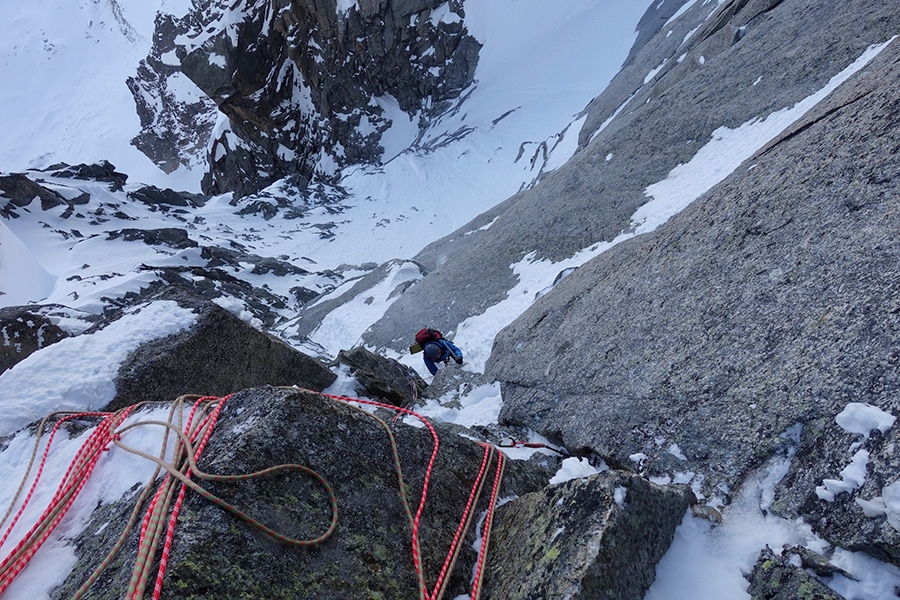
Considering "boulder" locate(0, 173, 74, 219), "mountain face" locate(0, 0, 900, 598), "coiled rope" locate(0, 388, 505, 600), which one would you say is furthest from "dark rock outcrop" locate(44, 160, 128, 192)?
"coiled rope" locate(0, 388, 505, 600)

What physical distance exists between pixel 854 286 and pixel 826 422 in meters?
1.37

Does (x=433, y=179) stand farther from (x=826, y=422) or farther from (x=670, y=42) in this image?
(x=826, y=422)

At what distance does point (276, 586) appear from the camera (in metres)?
2.77

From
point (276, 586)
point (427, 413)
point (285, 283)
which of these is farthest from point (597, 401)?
point (285, 283)

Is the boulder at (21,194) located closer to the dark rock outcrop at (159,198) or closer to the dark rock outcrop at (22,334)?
the dark rock outcrop at (159,198)

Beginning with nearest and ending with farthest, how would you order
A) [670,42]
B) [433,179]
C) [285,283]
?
[670,42]
[285,283]
[433,179]

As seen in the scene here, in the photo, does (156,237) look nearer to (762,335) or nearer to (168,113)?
(762,335)

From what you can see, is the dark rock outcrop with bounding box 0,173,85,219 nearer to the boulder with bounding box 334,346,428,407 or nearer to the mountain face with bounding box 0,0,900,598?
the mountain face with bounding box 0,0,900,598

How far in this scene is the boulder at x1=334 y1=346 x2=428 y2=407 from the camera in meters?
8.95

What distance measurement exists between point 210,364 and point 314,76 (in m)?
66.9

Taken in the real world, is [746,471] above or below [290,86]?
below

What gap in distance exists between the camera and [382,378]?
31.6 feet

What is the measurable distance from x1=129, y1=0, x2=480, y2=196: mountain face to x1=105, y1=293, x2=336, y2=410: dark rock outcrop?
58757mm

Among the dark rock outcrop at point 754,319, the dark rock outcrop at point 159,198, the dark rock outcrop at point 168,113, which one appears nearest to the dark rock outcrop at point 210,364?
the dark rock outcrop at point 754,319
